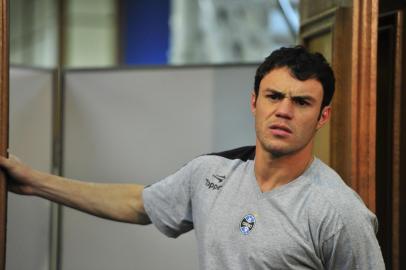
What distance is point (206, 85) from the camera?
189cm

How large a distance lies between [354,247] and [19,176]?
69cm

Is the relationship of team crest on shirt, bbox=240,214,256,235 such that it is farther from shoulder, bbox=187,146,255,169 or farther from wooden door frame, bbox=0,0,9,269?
wooden door frame, bbox=0,0,9,269

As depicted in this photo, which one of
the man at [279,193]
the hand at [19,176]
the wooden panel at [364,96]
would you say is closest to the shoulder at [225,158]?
the man at [279,193]

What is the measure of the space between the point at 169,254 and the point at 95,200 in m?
0.59

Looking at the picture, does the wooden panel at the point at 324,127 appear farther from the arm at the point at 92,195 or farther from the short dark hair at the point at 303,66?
the arm at the point at 92,195

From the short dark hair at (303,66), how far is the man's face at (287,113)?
0.03ft

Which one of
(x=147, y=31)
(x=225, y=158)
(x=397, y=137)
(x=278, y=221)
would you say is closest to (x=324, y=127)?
(x=397, y=137)

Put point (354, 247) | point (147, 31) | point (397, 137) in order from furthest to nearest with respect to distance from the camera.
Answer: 1. point (147, 31)
2. point (397, 137)
3. point (354, 247)

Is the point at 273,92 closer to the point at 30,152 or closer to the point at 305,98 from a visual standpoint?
the point at 305,98

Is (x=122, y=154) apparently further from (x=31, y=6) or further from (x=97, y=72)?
(x=31, y=6)

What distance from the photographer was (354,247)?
1102 millimetres

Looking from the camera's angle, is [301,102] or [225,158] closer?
[301,102]

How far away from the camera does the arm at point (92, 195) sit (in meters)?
1.35

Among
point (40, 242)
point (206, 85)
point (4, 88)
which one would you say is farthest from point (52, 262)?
point (4, 88)
